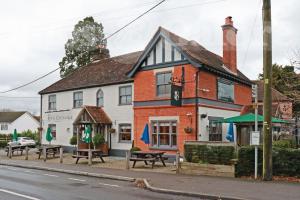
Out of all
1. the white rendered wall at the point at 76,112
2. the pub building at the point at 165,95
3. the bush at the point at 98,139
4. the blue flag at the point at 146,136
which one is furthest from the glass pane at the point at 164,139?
the bush at the point at 98,139

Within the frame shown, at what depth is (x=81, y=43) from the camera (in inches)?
1832

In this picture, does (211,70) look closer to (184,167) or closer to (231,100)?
(231,100)

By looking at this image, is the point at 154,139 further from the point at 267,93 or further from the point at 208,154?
the point at 267,93

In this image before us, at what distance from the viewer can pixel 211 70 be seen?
2338 centimetres

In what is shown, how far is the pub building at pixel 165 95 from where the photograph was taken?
2255 cm

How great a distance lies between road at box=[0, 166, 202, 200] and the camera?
1118cm

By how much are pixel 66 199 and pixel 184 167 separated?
26.9ft

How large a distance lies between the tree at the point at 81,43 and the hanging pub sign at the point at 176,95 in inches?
1000

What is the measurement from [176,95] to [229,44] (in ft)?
23.1

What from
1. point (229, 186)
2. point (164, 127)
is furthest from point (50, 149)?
point (229, 186)

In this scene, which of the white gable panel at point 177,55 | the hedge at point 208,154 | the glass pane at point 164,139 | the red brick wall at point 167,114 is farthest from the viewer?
the glass pane at point 164,139

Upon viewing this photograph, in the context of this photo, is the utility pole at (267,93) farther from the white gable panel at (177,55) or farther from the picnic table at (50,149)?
the picnic table at (50,149)

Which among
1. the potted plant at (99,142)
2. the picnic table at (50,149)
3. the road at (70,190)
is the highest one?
the potted plant at (99,142)

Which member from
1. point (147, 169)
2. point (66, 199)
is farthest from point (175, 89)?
point (66, 199)
